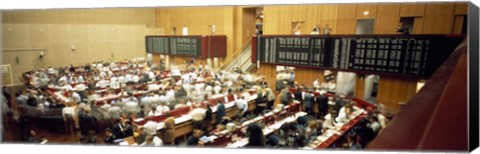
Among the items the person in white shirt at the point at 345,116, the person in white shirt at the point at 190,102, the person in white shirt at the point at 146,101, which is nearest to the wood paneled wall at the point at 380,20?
the person in white shirt at the point at 345,116

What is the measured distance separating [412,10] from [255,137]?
386 centimetres

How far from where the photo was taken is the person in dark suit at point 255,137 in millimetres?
4789

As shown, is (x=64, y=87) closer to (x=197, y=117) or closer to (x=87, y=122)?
(x=87, y=122)

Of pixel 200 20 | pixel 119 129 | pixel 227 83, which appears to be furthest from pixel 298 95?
pixel 119 129

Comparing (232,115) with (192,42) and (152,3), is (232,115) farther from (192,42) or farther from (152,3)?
(152,3)

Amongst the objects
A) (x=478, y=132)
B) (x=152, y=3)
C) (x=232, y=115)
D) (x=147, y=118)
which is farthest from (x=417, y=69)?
(x=147, y=118)

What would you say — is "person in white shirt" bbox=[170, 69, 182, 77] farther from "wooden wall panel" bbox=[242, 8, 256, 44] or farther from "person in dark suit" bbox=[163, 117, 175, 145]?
"person in dark suit" bbox=[163, 117, 175, 145]

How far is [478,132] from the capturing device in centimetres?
362

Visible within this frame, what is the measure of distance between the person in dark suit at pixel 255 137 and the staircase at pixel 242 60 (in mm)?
2650

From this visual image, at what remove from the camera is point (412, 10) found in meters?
5.41

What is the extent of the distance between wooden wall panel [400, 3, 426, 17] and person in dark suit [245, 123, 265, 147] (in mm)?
3642

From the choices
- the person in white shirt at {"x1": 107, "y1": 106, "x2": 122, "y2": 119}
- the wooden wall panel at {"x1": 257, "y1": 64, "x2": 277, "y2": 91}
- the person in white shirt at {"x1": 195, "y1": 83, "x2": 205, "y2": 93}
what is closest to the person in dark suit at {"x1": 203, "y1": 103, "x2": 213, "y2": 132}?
the person in white shirt at {"x1": 195, "y1": 83, "x2": 205, "y2": 93}

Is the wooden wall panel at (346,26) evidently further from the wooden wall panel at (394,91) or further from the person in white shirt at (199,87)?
the person in white shirt at (199,87)

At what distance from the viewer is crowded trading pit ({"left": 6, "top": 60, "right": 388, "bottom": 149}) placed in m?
4.94
